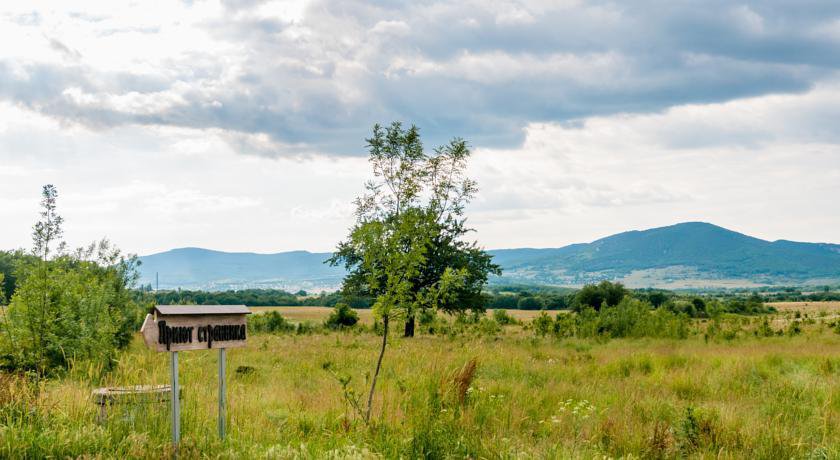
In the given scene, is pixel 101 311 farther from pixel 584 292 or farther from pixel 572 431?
pixel 584 292

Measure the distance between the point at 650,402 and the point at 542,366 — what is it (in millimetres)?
5804

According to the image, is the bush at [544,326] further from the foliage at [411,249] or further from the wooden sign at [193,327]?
the wooden sign at [193,327]

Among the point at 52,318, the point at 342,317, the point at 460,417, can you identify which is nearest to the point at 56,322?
the point at 52,318

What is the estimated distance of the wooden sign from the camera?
7406 mm

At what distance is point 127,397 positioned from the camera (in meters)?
8.50

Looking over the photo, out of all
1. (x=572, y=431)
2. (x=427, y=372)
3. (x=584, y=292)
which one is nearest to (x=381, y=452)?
(x=572, y=431)

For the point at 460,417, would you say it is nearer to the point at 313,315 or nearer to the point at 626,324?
the point at 626,324

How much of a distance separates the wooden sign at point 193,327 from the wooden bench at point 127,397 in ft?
4.27

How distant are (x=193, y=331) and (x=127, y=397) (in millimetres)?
1620

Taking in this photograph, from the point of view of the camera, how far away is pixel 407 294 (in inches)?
412

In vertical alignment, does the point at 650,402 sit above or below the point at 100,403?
below

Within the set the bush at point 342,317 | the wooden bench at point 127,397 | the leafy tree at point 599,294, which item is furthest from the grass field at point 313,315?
the wooden bench at point 127,397

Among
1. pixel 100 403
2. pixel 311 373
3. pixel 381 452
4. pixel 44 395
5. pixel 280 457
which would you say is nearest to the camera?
pixel 280 457

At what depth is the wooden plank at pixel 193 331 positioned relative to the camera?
740cm
